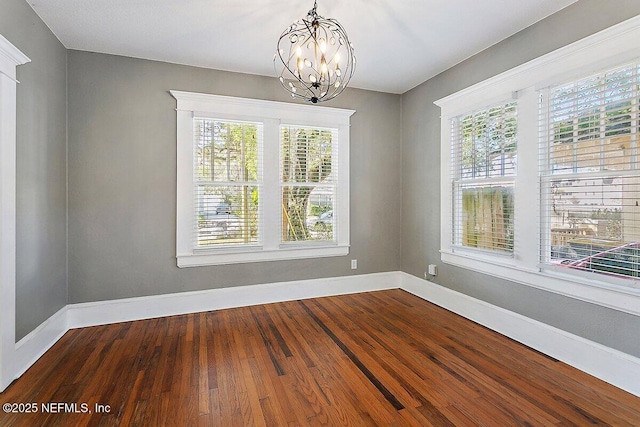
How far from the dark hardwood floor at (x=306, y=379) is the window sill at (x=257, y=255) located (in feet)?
2.31

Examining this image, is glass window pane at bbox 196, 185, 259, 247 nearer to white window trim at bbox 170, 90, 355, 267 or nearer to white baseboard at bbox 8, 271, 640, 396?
white window trim at bbox 170, 90, 355, 267

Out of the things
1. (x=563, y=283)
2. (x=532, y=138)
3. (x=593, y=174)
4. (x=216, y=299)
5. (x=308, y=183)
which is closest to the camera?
(x=593, y=174)

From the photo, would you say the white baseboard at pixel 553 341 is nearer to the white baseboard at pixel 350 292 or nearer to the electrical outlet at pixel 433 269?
the white baseboard at pixel 350 292

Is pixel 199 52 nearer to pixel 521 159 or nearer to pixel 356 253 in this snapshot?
pixel 356 253

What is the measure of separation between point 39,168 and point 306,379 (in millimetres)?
2832

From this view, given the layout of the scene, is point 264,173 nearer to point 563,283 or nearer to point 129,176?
point 129,176

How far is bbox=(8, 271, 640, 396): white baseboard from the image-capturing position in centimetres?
234

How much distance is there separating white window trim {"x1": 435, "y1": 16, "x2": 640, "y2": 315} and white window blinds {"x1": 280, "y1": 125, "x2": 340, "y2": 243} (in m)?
1.47

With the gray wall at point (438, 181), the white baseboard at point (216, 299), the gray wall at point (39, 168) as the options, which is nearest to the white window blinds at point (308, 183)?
the white baseboard at point (216, 299)

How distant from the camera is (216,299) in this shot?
3785 mm

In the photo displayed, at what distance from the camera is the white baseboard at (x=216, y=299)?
11.0 ft

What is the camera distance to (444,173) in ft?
12.6

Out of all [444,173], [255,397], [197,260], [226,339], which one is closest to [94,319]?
[197,260]

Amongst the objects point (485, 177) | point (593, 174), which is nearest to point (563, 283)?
point (593, 174)
